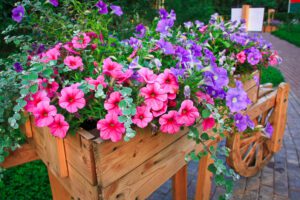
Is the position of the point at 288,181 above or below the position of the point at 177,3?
below

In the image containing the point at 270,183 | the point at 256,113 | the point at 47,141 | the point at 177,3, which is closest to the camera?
the point at 47,141

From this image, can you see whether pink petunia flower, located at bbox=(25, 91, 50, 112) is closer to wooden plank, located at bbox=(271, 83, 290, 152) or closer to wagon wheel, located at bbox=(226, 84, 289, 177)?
wagon wheel, located at bbox=(226, 84, 289, 177)

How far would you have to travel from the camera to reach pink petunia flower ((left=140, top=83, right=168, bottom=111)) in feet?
2.98

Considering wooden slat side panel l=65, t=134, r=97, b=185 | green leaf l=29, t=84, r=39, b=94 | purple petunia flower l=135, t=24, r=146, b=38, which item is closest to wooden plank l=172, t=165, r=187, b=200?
purple petunia flower l=135, t=24, r=146, b=38

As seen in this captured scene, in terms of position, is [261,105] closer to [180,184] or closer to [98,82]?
[180,184]

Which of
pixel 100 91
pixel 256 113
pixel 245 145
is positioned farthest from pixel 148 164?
pixel 245 145

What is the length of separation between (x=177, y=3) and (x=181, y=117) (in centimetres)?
618

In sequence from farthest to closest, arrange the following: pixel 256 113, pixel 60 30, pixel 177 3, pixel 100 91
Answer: pixel 177 3 → pixel 256 113 → pixel 60 30 → pixel 100 91

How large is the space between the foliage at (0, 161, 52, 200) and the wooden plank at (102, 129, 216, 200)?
163cm

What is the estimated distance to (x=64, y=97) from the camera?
2.92 feet

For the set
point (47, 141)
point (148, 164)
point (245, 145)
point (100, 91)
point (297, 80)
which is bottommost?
point (297, 80)

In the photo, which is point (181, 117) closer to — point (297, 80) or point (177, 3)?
point (177, 3)

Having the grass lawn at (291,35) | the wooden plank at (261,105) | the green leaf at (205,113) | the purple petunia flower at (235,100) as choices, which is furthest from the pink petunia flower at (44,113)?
the grass lawn at (291,35)

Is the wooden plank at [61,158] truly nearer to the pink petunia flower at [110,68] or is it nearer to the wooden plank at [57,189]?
the pink petunia flower at [110,68]
